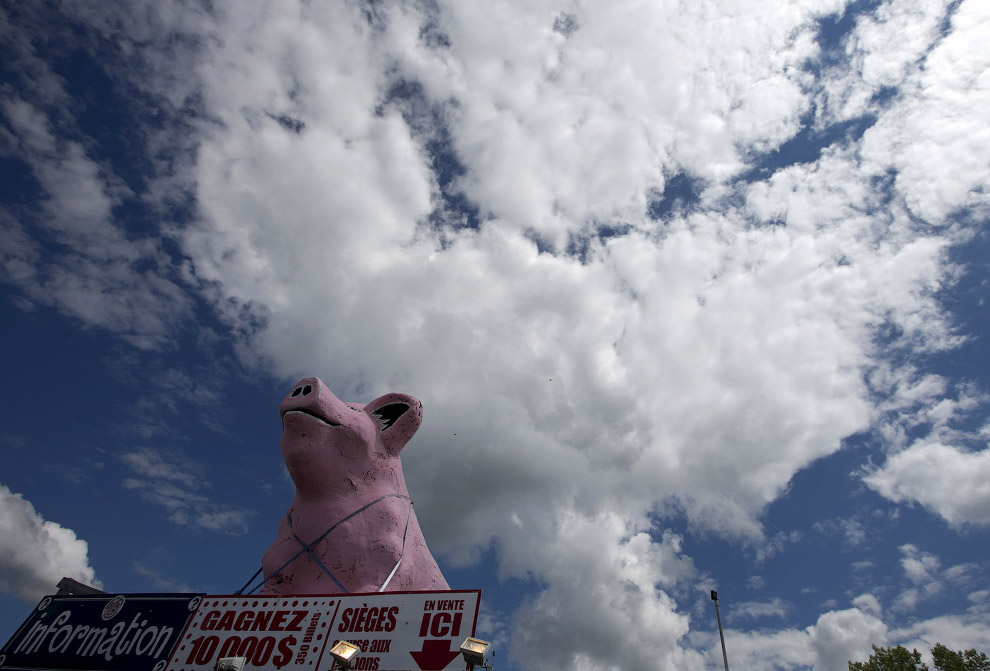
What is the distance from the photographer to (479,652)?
690cm

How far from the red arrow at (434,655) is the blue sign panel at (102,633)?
356cm

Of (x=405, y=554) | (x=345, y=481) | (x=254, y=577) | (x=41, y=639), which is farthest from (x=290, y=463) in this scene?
(x=41, y=639)

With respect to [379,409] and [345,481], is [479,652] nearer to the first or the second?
[345,481]

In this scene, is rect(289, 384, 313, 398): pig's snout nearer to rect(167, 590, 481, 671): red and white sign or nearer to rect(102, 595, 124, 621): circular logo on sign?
rect(167, 590, 481, 671): red and white sign

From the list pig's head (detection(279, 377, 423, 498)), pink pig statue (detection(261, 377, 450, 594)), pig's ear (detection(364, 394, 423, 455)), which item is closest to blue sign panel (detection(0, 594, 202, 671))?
pink pig statue (detection(261, 377, 450, 594))

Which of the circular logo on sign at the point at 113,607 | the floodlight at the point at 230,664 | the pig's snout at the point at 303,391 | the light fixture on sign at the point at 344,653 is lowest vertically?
the floodlight at the point at 230,664

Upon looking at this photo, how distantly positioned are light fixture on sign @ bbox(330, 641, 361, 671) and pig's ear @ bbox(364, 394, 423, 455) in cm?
504

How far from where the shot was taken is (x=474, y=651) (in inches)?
272

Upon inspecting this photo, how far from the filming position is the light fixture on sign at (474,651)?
6.90 metres

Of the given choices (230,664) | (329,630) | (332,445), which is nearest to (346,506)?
(332,445)

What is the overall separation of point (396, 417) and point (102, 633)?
5.81 m

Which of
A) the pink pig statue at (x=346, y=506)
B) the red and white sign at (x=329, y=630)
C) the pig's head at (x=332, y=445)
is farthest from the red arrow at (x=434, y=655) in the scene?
the pig's head at (x=332, y=445)

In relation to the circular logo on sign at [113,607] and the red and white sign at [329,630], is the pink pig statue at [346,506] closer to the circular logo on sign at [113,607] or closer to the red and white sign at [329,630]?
the red and white sign at [329,630]

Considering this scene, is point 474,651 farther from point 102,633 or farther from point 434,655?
point 102,633
